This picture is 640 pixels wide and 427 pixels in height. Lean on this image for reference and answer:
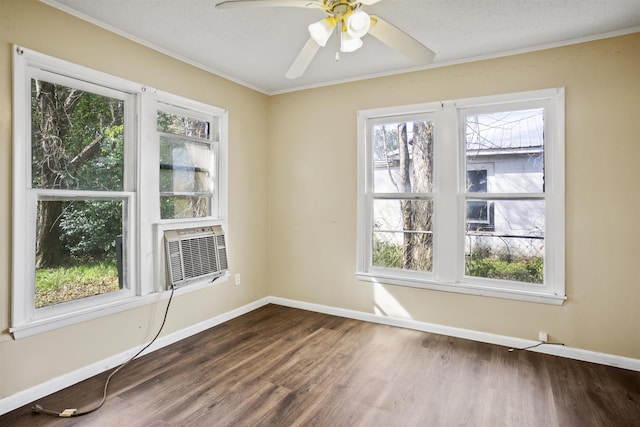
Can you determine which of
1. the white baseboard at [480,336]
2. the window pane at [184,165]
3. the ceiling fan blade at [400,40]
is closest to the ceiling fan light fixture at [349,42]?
the ceiling fan blade at [400,40]

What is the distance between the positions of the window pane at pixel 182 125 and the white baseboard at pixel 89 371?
1791 mm

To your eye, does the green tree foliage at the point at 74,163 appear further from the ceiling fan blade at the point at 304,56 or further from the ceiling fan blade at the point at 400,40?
the ceiling fan blade at the point at 400,40

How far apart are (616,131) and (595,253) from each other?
933 mm

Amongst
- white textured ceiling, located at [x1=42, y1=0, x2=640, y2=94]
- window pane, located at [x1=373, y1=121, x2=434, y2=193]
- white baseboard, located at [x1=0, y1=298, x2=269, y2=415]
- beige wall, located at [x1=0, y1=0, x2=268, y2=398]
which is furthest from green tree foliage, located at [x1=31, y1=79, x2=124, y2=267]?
window pane, located at [x1=373, y1=121, x2=434, y2=193]

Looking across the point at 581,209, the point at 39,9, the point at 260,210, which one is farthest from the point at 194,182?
the point at 581,209

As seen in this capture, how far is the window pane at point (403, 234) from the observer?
139 inches

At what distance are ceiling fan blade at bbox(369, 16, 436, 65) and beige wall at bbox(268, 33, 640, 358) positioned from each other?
1.39 meters

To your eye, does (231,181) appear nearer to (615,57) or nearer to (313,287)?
(313,287)

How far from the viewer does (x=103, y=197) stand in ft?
8.78

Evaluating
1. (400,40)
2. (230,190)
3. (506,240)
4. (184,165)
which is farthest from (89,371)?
(506,240)

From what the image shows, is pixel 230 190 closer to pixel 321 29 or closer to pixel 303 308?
pixel 303 308

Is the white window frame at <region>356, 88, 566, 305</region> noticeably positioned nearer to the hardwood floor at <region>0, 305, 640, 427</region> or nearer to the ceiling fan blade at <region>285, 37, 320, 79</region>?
the hardwood floor at <region>0, 305, 640, 427</region>

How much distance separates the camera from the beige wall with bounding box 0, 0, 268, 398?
2170 millimetres

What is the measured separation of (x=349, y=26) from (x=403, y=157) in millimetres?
2027
